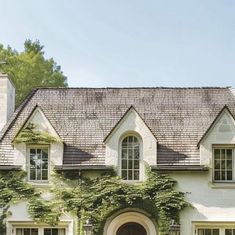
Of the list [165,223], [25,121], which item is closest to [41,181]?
[25,121]

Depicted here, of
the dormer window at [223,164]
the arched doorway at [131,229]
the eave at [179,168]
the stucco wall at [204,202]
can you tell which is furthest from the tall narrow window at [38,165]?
the dormer window at [223,164]

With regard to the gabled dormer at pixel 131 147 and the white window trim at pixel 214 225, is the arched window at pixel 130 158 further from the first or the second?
the white window trim at pixel 214 225

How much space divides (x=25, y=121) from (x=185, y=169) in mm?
6844

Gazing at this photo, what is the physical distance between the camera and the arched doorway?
24.2 metres

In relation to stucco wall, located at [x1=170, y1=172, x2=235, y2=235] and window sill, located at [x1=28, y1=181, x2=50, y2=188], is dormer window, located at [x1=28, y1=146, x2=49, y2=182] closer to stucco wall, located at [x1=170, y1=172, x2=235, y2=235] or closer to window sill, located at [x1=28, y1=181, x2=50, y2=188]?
window sill, located at [x1=28, y1=181, x2=50, y2=188]

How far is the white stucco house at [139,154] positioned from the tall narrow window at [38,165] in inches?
1.6

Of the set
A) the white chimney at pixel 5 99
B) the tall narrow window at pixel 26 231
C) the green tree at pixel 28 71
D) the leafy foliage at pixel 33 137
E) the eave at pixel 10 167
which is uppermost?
the green tree at pixel 28 71

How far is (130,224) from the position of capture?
2419 cm

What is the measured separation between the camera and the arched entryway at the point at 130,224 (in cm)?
2348

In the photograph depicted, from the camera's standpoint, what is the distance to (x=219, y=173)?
2406 cm

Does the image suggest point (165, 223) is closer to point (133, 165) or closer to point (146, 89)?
point (133, 165)

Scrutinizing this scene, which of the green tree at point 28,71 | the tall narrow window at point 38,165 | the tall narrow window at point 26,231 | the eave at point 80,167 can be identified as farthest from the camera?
the green tree at point 28,71

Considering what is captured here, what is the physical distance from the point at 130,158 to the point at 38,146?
3.83 meters

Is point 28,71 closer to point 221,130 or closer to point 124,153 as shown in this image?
point 124,153
